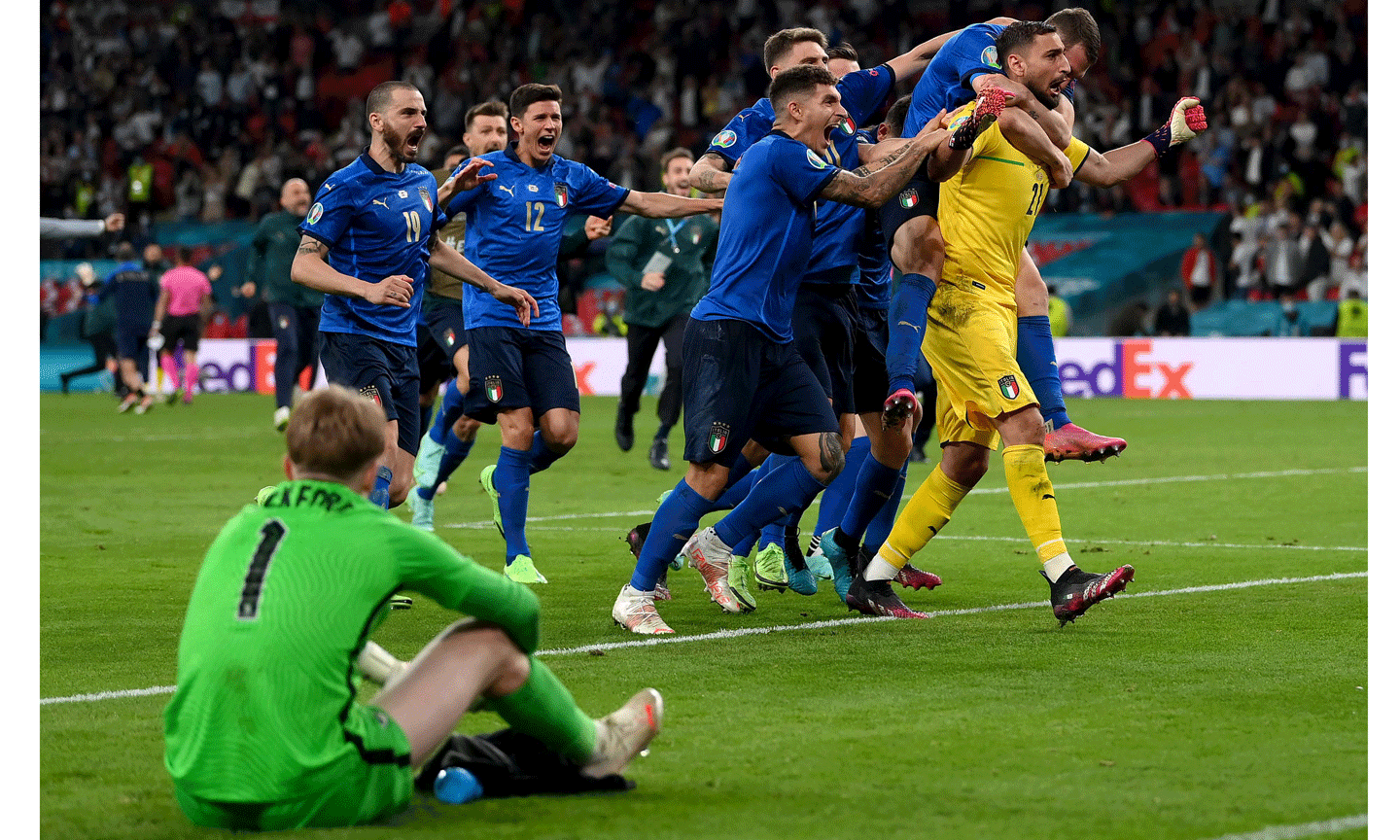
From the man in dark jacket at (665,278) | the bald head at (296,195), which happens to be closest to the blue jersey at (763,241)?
the man in dark jacket at (665,278)

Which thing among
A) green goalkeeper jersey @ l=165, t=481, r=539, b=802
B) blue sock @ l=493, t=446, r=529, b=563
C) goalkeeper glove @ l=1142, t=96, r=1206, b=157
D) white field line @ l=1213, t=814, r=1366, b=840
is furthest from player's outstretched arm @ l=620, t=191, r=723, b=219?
white field line @ l=1213, t=814, r=1366, b=840

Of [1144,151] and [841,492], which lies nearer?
[1144,151]

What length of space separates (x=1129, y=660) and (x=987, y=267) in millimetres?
1793

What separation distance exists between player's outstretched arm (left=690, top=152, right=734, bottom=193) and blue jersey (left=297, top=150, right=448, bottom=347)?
1294 mm

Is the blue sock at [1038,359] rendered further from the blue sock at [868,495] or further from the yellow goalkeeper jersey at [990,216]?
the blue sock at [868,495]

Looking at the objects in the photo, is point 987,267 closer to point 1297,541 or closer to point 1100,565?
point 1100,565

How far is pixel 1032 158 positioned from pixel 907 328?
873 millimetres

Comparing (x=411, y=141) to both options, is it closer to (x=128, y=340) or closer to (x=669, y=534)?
(x=669, y=534)

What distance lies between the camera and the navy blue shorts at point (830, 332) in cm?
752

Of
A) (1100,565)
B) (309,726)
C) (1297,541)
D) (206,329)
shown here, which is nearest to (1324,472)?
(1297,541)

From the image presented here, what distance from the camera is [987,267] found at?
285 inches

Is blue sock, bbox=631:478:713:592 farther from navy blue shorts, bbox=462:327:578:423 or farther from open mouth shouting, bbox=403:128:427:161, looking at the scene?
open mouth shouting, bbox=403:128:427:161

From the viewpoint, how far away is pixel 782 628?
7172 mm

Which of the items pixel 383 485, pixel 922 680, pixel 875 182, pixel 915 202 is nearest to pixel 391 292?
pixel 383 485
